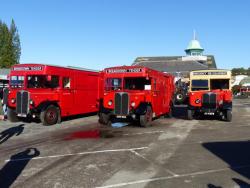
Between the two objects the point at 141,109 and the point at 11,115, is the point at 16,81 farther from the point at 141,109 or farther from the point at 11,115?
the point at 141,109

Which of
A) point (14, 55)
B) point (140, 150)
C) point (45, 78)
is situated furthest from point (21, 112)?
point (14, 55)

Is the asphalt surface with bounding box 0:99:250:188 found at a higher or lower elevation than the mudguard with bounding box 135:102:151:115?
Result: lower

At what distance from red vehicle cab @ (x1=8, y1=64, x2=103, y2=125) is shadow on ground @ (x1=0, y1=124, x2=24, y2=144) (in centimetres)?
107

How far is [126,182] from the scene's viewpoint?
7098mm

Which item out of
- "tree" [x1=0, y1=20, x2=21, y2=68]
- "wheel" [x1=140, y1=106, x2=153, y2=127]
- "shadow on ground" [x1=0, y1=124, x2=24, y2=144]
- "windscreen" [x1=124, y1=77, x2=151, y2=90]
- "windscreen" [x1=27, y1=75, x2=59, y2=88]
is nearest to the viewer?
"shadow on ground" [x1=0, y1=124, x2=24, y2=144]

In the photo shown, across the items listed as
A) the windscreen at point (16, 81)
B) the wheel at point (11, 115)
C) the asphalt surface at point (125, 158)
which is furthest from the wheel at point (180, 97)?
the windscreen at point (16, 81)

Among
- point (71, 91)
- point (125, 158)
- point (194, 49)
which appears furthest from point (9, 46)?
point (125, 158)

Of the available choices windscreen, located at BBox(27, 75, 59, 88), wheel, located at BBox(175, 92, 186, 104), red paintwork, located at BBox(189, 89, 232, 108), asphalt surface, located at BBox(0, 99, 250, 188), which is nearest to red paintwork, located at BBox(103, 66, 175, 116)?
red paintwork, located at BBox(189, 89, 232, 108)

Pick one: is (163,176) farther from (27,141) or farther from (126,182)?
(27,141)

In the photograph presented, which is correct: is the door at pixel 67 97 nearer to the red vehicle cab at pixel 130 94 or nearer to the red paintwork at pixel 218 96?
the red vehicle cab at pixel 130 94

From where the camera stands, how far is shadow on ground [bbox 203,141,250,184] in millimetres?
8179

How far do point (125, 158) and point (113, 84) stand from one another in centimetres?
777

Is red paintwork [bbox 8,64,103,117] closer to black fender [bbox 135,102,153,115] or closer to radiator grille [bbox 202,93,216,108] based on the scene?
black fender [bbox 135,102,153,115]

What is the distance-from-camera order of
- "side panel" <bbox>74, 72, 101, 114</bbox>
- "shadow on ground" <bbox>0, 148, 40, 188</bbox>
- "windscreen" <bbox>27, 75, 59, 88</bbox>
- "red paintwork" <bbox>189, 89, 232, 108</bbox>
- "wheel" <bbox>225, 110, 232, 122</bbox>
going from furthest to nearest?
1. "side panel" <bbox>74, 72, 101, 114</bbox>
2. "red paintwork" <bbox>189, 89, 232, 108</bbox>
3. "wheel" <bbox>225, 110, 232, 122</bbox>
4. "windscreen" <bbox>27, 75, 59, 88</bbox>
5. "shadow on ground" <bbox>0, 148, 40, 188</bbox>
